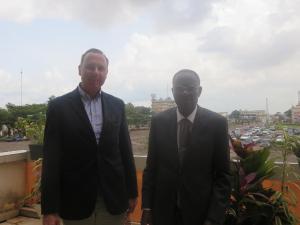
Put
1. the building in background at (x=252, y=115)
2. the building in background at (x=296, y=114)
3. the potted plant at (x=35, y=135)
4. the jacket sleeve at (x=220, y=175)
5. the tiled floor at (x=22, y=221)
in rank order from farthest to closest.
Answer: the potted plant at (x=35, y=135) < the tiled floor at (x=22, y=221) < the building in background at (x=252, y=115) < the building in background at (x=296, y=114) < the jacket sleeve at (x=220, y=175)

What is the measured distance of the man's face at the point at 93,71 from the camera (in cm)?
214

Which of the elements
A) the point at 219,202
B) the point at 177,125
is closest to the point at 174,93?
the point at 177,125

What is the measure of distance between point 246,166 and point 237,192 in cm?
19

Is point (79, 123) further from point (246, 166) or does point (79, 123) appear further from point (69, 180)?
point (246, 166)

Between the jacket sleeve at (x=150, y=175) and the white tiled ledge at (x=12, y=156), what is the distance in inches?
109

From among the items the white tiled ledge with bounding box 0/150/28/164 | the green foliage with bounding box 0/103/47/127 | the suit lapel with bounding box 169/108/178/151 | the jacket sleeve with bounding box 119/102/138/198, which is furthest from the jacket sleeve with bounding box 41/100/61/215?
the green foliage with bounding box 0/103/47/127

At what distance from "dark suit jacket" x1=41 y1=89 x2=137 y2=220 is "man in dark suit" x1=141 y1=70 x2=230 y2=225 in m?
0.30

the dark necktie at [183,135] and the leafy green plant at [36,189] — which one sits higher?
the dark necktie at [183,135]

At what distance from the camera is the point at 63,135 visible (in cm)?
212

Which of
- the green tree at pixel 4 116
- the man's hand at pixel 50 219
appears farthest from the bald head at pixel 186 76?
the green tree at pixel 4 116

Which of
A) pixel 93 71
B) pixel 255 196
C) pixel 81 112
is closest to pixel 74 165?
pixel 81 112

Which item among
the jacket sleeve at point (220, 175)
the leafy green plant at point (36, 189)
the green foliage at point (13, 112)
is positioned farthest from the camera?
the green foliage at point (13, 112)

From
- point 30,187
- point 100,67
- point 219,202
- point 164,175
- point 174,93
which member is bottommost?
point 30,187

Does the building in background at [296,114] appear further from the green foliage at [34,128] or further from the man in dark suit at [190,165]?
the green foliage at [34,128]
